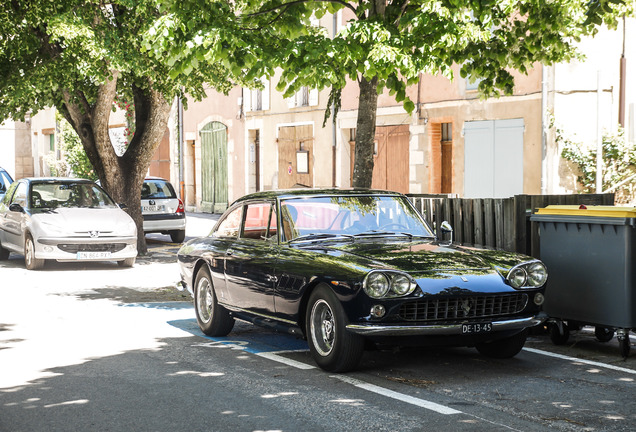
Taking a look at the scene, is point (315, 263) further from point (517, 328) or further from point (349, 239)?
point (517, 328)

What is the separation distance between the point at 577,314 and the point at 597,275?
0.43 meters

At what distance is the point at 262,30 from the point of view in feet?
38.2

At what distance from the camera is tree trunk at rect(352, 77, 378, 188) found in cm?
1224

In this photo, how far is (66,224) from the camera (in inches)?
633

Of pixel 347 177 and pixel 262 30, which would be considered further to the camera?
pixel 347 177

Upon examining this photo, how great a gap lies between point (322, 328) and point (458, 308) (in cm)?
110

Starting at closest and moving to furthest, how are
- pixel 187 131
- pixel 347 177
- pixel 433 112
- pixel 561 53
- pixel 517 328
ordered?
pixel 517 328, pixel 561 53, pixel 433 112, pixel 347 177, pixel 187 131

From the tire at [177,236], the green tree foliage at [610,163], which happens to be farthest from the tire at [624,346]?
the tire at [177,236]

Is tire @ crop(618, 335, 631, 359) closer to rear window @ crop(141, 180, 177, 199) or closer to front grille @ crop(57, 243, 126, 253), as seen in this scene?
front grille @ crop(57, 243, 126, 253)

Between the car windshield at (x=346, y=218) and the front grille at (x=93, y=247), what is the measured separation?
324 inches

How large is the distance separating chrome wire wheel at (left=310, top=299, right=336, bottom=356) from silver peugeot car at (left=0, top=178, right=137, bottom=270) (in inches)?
363

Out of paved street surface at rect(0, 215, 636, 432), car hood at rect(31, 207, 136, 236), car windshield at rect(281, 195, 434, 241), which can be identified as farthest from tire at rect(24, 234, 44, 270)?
car windshield at rect(281, 195, 434, 241)


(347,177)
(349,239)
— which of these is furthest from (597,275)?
(347,177)

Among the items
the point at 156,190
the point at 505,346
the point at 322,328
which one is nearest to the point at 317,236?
the point at 322,328
